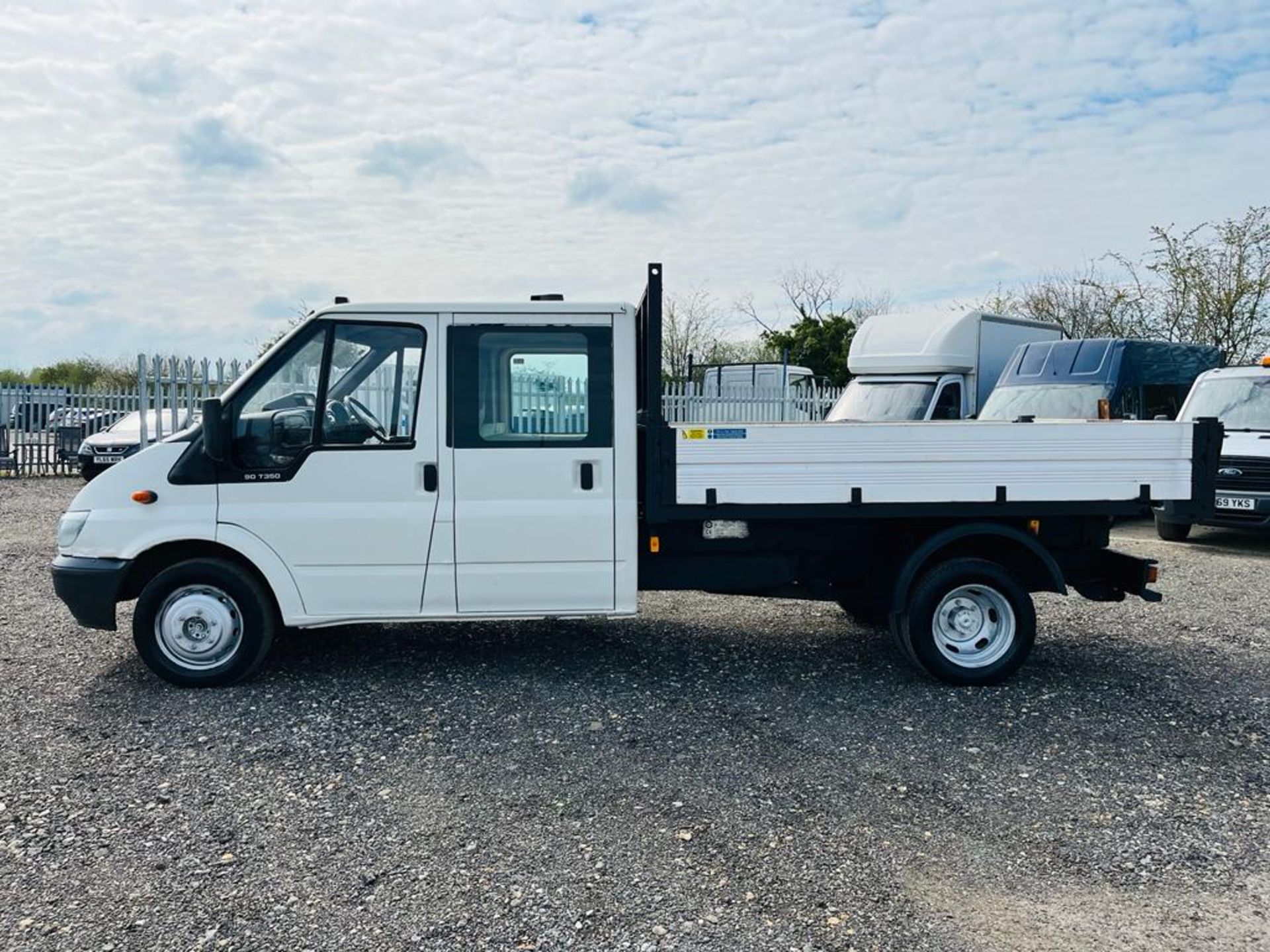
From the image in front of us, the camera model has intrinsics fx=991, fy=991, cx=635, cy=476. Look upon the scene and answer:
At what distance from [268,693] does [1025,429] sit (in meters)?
4.65

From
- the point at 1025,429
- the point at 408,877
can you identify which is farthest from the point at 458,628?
the point at 1025,429

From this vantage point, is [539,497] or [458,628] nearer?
[539,497]

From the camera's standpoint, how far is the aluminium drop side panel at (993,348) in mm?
14820

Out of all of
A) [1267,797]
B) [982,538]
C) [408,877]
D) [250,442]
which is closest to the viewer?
[408,877]

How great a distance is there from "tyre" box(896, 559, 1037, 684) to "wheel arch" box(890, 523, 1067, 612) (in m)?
0.11

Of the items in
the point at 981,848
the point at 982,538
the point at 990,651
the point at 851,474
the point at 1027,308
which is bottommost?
the point at 981,848


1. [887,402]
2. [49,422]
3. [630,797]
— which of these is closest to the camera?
[630,797]

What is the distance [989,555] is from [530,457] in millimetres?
2908

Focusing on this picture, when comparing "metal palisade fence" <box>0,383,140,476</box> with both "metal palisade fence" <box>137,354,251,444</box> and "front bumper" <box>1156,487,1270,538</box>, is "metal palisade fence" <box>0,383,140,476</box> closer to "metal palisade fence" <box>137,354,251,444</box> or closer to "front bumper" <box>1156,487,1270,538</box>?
"metal palisade fence" <box>137,354,251,444</box>

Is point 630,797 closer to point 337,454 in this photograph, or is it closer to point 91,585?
point 337,454

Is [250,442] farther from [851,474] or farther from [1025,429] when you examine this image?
[1025,429]

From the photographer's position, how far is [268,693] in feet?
18.8

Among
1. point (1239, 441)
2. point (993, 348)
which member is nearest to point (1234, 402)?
point (1239, 441)

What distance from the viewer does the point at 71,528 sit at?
18.7 feet
